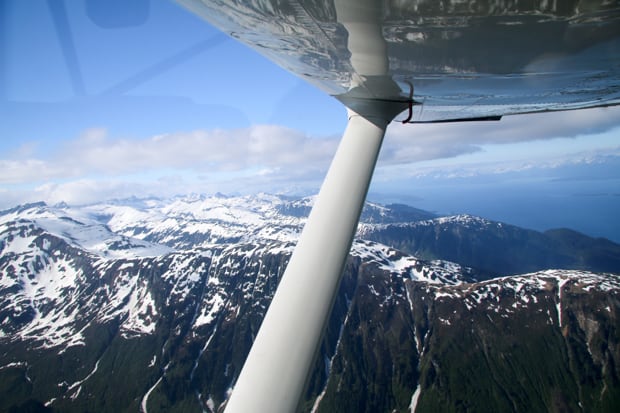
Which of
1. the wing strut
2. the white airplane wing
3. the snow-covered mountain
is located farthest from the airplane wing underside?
the snow-covered mountain

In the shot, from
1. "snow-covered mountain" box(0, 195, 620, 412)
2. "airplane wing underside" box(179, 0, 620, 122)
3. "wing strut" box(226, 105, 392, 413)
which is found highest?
"airplane wing underside" box(179, 0, 620, 122)

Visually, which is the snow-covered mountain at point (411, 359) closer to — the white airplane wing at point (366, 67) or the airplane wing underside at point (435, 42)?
the white airplane wing at point (366, 67)

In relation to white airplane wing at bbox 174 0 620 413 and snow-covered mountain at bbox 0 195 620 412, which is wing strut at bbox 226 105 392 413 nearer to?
white airplane wing at bbox 174 0 620 413

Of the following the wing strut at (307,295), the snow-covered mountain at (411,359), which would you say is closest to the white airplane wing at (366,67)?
the wing strut at (307,295)

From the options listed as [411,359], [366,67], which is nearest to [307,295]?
[366,67]

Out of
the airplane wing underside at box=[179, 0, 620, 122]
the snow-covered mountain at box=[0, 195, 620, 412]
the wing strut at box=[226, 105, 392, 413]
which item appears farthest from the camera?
the snow-covered mountain at box=[0, 195, 620, 412]

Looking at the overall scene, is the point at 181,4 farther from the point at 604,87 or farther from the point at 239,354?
the point at 239,354
